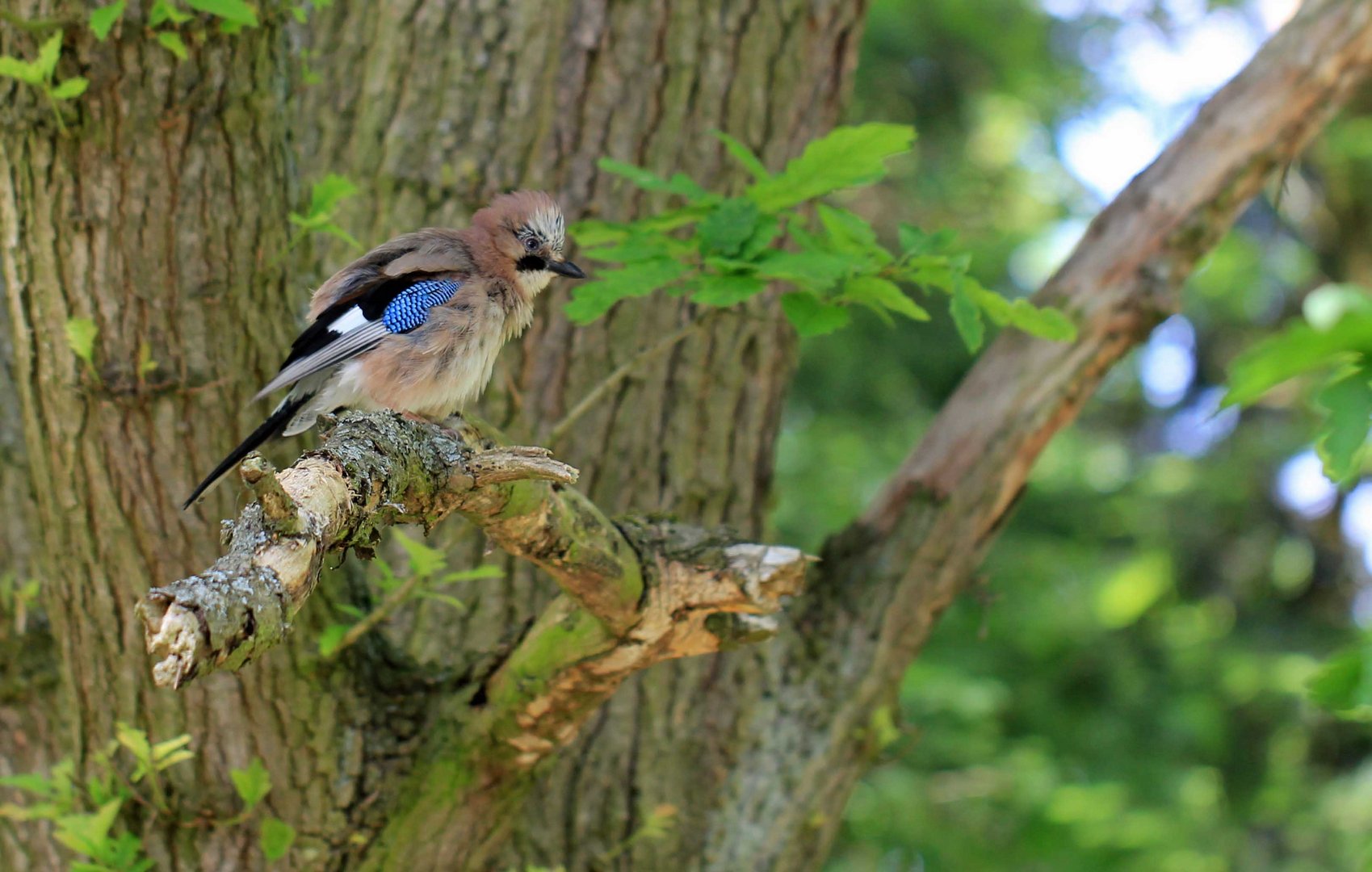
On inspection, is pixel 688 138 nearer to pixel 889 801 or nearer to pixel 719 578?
pixel 719 578

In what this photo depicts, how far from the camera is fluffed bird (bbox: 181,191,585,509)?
3355 millimetres

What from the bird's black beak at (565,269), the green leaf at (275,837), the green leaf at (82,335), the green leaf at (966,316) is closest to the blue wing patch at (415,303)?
the bird's black beak at (565,269)

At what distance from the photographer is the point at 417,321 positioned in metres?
3.49

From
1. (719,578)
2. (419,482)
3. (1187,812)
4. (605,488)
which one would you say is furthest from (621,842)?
(1187,812)

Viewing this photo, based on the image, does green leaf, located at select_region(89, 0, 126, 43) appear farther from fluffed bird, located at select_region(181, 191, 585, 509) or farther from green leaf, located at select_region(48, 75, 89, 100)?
fluffed bird, located at select_region(181, 191, 585, 509)

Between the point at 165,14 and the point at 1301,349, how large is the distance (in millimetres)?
2296

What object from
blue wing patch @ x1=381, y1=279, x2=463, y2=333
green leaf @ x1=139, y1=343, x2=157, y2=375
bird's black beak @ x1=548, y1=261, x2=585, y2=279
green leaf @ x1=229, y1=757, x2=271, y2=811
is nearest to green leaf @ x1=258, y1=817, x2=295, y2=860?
green leaf @ x1=229, y1=757, x2=271, y2=811

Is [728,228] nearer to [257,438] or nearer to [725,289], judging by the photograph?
[725,289]

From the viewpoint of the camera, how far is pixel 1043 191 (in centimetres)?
1055

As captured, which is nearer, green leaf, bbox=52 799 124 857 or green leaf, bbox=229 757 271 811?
green leaf, bbox=52 799 124 857

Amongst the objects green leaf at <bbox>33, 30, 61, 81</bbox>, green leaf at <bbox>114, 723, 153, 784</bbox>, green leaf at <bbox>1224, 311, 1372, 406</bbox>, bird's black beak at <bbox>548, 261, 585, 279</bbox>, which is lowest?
green leaf at <bbox>114, 723, 153, 784</bbox>

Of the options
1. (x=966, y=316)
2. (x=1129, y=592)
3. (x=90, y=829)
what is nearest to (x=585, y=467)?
(x=966, y=316)

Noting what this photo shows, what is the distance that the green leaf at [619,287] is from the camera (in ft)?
9.45

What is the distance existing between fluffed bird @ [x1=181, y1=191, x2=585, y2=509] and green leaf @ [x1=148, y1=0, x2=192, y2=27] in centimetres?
84
